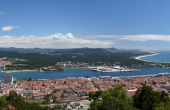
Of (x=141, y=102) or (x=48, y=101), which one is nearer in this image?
(x=141, y=102)

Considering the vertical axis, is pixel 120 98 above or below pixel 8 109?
above

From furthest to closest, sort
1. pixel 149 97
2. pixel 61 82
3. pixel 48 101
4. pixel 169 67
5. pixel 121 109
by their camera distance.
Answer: pixel 169 67
pixel 61 82
pixel 48 101
pixel 149 97
pixel 121 109

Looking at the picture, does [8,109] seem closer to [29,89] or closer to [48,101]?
[48,101]

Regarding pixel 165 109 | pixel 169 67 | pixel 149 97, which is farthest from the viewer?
pixel 169 67

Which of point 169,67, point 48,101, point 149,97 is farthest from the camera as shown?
point 169,67

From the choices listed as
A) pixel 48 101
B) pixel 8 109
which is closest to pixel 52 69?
pixel 48 101

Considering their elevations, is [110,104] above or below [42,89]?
above

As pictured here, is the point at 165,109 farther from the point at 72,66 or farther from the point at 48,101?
the point at 72,66

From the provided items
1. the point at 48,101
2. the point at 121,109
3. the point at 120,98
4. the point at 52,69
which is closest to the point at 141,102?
the point at 120,98

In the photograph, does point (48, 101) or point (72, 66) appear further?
point (72, 66)
